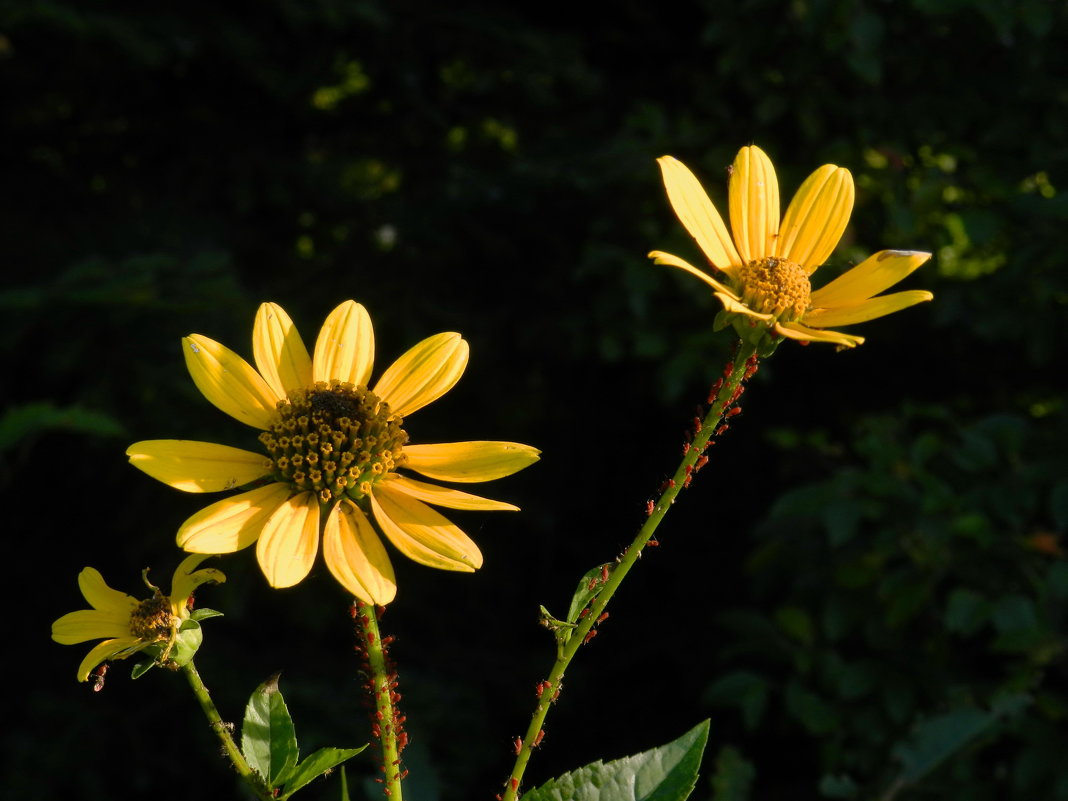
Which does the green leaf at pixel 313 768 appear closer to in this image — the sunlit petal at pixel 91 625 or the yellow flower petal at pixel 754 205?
the sunlit petal at pixel 91 625

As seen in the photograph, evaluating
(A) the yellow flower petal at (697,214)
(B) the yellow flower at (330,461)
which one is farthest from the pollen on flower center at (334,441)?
(A) the yellow flower petal at (697,214)

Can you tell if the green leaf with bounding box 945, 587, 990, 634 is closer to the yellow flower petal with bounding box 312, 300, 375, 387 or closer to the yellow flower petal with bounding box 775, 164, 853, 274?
the yellow flower petal with bounding box 775, 164, 853, 274

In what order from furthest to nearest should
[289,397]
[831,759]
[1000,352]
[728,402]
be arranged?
[1000,352] → [831,759] → [289,397] → [728,402]

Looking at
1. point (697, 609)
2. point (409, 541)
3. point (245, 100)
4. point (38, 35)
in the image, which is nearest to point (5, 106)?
point (38, 35)

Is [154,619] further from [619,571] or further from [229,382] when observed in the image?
[619,571]

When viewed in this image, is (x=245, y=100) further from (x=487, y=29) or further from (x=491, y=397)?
(x=491, y=397)

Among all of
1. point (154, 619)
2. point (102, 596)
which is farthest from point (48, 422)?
point (154, 619)
